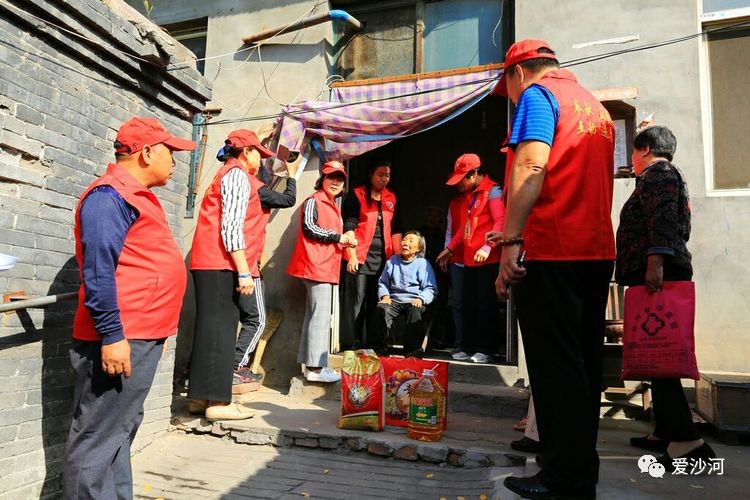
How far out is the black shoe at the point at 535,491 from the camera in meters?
2.28

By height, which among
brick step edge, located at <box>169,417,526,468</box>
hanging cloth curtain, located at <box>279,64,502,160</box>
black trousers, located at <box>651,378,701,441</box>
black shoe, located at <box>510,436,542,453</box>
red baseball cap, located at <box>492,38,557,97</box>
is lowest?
brick step edge, located at <box>169,417,526,468</box>

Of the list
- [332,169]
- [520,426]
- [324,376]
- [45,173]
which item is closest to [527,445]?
[520,426]

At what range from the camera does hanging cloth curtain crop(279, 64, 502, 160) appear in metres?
5.44

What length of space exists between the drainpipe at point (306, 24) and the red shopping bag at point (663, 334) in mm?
4579

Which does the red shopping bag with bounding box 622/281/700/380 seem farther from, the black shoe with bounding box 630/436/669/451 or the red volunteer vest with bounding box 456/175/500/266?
the red volunteer vest with bounding box 456/175/500/266

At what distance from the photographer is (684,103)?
494 centimetres

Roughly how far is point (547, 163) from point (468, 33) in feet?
13.3

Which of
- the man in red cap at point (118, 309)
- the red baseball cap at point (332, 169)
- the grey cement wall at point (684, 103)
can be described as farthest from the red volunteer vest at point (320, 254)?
the grey cement wall at point (684, 103)

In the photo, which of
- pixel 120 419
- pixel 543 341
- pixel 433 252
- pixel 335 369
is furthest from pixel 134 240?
pixel 433 252

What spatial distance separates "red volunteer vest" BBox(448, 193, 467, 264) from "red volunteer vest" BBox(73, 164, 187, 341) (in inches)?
139

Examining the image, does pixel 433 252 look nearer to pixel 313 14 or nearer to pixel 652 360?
pixel 313 14

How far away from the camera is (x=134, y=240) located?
2.50 meters

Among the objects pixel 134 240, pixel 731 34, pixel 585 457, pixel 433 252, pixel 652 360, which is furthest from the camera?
pixel 433 252

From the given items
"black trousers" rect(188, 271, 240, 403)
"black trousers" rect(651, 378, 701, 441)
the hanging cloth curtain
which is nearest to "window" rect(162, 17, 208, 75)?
the hanging cloth curtain
